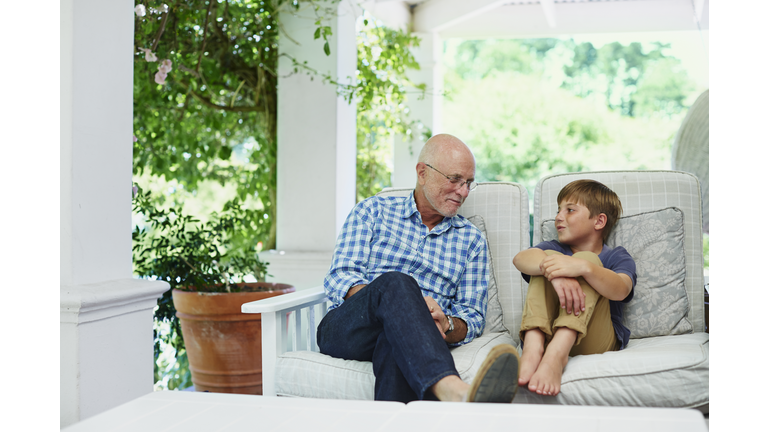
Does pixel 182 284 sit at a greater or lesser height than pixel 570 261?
lesser

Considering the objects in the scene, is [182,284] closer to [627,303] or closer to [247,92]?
[247,92]

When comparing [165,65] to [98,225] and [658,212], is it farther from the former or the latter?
[658,212]

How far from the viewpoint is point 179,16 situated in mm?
2963

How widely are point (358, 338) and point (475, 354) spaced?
0.35m

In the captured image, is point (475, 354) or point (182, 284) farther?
point (182, 284)

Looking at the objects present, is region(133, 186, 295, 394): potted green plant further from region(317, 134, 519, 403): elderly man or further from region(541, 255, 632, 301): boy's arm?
region(541, 255, 632, 301): boy's arm

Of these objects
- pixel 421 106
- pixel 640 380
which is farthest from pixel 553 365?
pixel 421 106

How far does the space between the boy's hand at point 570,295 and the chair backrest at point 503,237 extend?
0.46 m

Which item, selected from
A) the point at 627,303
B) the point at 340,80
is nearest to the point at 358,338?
the point at 627,303

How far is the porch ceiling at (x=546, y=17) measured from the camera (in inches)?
181

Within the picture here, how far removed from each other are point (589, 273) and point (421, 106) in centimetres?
326

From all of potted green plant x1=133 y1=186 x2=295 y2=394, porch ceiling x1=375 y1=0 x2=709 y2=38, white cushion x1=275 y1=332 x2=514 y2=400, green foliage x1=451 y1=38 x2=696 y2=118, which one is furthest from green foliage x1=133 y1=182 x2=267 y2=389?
green foliage x1=451 y1=38 x2=696 y2=118
